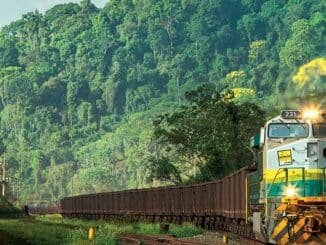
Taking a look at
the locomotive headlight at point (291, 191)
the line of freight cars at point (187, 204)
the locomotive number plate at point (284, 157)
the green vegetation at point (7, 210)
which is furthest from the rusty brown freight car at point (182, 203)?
the green vegetation at point (7, 210)

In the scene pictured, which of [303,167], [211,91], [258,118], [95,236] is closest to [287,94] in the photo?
[303,167]

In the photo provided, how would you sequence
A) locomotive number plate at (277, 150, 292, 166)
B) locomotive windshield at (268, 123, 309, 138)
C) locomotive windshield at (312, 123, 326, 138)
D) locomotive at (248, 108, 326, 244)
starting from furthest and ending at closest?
locomotive windshield at (268, 123, 309, 138), locomotive windshield at (312, 123, 326, 138), locomotive number plate at (277, 150, 292, 166), locomotive at (248, 108, 326, 244)

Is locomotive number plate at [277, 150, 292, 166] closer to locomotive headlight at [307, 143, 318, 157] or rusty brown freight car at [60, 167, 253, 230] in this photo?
locomotive headlight at [307, 143, 318, 157]

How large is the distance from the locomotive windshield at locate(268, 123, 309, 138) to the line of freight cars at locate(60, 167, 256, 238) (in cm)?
422

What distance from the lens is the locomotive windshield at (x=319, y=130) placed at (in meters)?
17.4

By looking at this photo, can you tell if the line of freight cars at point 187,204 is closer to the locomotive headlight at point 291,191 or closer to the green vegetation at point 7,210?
the locomotive headlight at point 291,191

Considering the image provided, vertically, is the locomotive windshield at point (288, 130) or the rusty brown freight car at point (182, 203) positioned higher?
the locomotive windshield at point (288, 130)

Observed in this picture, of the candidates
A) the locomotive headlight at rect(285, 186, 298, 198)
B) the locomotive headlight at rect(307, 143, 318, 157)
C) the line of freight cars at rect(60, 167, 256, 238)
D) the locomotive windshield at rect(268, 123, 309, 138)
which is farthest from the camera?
the line of freight cars at rect(60, 167, 256, 238)

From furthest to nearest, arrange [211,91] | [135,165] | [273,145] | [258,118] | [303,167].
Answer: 1. [135,165]
2. [211,91]
3. [258,118]
4. [273,145]
5. [303,167]

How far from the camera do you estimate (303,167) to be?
55.5 ft

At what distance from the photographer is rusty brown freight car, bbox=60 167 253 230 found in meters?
29.4

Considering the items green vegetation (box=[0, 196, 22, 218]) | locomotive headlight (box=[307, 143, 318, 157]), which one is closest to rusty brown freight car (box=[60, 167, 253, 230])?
locomotive headlight (box=[307, 143, 318, 157])

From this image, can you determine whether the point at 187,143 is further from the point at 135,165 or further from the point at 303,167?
the point at 135,165

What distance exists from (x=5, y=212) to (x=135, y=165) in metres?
96.9
